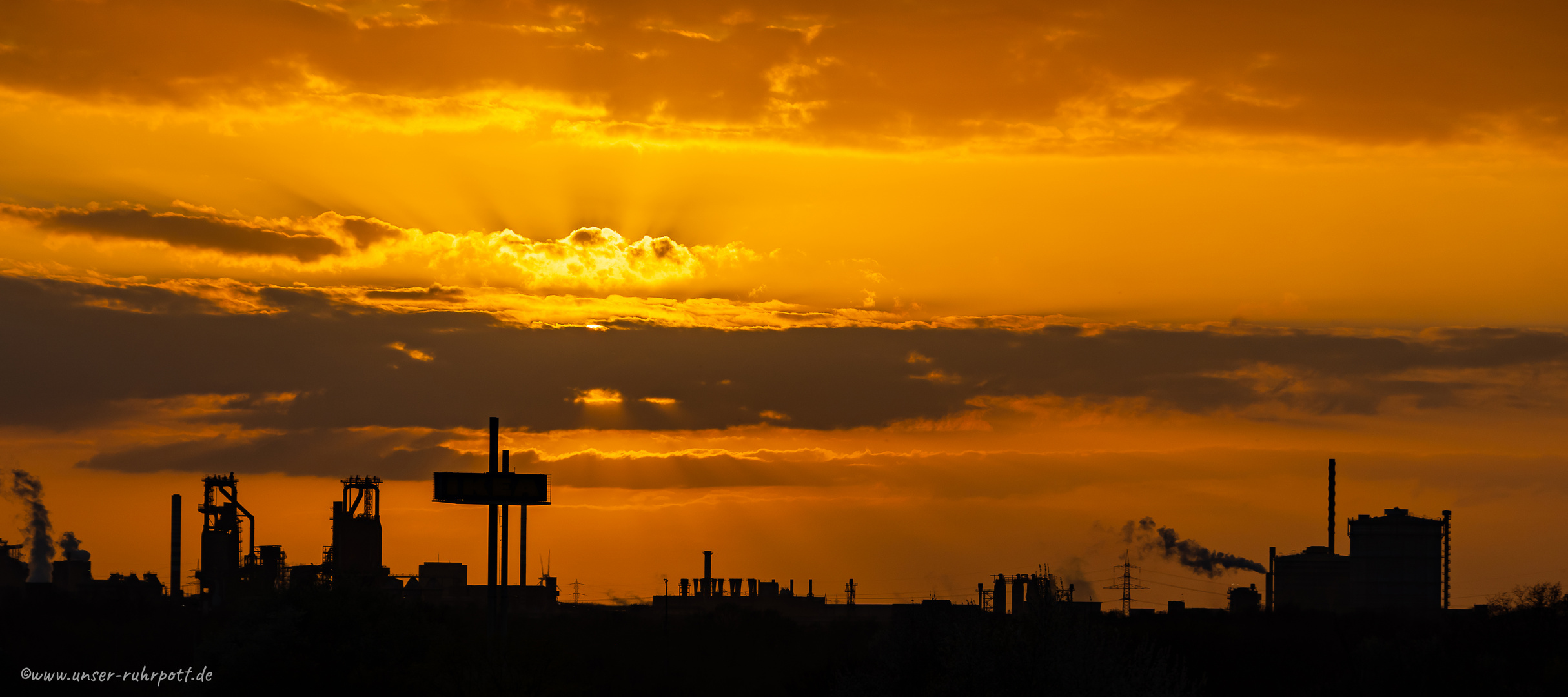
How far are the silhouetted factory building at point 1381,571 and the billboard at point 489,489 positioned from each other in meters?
107

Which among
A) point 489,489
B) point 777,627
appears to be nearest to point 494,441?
point 489,489

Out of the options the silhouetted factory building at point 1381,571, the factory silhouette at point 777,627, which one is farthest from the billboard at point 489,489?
the silhouetted factory building at point 1381,571

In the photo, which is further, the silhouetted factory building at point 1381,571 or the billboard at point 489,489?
the silhouetted factory building at point 1381,571

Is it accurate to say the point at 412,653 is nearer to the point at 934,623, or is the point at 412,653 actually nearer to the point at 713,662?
the point at 934,623

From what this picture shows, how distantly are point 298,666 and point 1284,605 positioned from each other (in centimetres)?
14299

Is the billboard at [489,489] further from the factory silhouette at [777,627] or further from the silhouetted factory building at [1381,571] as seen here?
the silhouetted factory building at [1381,571]

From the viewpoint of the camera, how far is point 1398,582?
184m

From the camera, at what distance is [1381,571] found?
184625mm

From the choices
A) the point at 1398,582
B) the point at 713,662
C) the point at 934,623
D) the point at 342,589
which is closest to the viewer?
the point at 934,623

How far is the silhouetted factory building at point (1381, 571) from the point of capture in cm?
18312

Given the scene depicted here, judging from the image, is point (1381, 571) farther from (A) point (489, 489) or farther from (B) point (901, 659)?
(B) point (901, 659)

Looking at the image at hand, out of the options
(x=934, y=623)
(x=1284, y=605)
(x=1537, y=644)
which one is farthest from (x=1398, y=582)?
(x=934, y=623)

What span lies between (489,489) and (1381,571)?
397ft

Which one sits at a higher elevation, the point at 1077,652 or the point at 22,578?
the point at 1077,652
